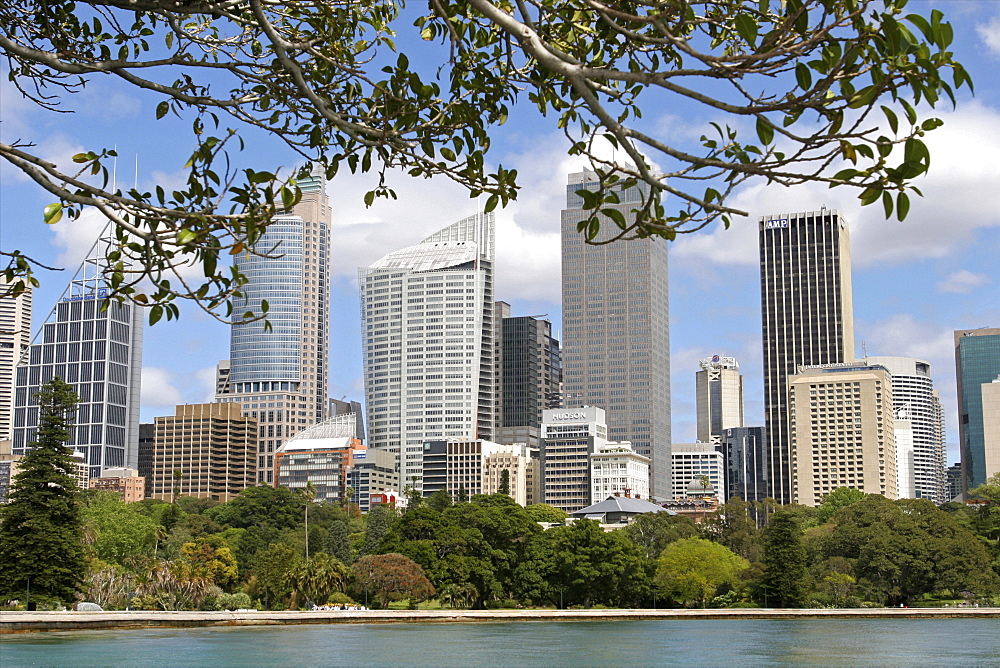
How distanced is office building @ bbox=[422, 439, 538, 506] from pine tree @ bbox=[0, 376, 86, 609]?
4820 inches

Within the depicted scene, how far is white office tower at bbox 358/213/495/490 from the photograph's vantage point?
190 metres

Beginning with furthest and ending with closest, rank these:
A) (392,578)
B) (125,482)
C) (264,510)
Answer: (125,482) → (264,510) → (392,578)

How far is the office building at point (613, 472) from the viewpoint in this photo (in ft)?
552

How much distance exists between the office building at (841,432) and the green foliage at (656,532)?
100279 millimetres

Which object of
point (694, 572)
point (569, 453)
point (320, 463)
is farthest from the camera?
point (320, 463)

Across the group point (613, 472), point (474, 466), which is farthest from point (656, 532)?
point (474, 466)

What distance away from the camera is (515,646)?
42969 mm

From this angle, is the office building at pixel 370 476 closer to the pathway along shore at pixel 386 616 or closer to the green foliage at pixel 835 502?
the green foliage at pixel 835 502

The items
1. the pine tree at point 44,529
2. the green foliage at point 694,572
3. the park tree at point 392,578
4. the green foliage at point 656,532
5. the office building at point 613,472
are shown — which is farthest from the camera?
the office building at point 613,472

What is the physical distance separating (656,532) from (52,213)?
81392 millimetres

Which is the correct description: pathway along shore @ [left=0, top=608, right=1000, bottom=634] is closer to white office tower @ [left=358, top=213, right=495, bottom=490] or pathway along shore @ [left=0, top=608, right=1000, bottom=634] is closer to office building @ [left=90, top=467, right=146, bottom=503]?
white office tower @ [left=358, top=213, right=495, bottom=490]

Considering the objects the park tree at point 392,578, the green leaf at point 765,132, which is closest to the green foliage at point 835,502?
the park tree at point 392,578

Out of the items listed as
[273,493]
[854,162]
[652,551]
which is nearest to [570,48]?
[854,162]

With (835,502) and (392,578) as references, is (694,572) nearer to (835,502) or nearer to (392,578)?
(392,578)
